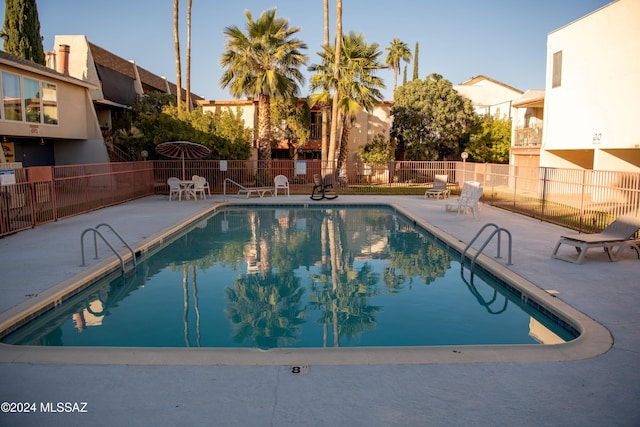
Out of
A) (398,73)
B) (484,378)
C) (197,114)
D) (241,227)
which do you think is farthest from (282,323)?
(398,73)

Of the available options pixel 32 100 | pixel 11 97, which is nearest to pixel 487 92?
pixel 32 100

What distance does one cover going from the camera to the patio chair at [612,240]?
8758 mm

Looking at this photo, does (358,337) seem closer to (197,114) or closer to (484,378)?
(484,378)

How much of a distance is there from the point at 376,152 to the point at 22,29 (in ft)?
60.8

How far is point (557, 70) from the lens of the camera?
2191 centimetres

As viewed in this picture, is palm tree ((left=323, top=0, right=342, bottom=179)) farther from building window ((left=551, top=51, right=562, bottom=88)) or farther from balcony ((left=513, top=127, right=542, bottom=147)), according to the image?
balcony ((left=513, top=127, right=542, bottom=147))

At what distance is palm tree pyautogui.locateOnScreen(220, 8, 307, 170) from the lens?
78.5 ft

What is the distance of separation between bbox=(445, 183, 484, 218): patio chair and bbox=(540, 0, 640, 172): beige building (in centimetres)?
642

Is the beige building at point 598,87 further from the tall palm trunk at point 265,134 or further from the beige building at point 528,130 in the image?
the tall palm trunk at point 265,134

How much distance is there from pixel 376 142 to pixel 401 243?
1729 centimetres

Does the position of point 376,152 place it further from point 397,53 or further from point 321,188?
point 397,53

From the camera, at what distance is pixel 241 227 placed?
49.7 feet

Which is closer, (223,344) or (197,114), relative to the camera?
(223,344)

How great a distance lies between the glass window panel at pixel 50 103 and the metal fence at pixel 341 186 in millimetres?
3673
